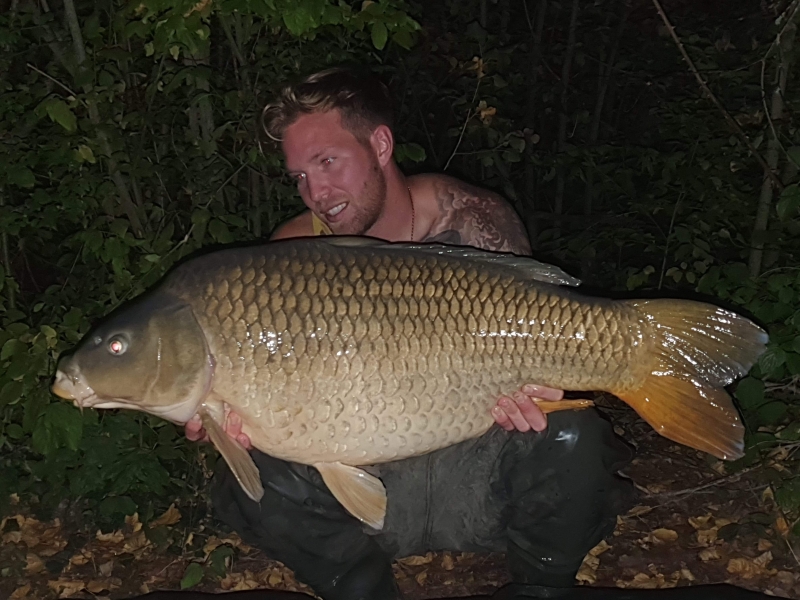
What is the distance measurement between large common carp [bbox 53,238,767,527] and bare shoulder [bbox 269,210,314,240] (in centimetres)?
55

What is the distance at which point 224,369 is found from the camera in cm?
155

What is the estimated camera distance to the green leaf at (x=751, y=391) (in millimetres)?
2232

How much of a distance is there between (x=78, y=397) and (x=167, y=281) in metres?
0.27

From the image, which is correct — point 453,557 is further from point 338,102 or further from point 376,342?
point 338,102

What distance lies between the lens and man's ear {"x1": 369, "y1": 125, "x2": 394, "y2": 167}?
2049 mm

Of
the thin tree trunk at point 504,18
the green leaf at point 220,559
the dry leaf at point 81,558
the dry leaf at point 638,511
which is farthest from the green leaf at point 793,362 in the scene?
the thin tree trunk at point 504,18

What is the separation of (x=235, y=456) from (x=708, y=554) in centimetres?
150

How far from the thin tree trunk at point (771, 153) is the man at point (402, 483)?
3.32ft

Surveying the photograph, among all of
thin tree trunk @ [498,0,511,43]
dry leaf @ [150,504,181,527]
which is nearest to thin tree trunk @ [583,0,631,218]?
thin tree trunk @ [498,0,511,43]

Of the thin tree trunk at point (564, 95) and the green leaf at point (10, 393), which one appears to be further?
the thin tree trunk at point (564, 95)

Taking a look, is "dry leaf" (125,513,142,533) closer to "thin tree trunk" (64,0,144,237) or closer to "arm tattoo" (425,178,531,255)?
"thin tree trunk" (64,0,144,237)

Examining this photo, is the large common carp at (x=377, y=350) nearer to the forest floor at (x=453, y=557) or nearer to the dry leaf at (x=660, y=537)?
the forest floor at (x=453, y=557)

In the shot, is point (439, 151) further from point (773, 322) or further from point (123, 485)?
point (123, 485)

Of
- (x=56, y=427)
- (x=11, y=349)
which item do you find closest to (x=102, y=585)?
(x=56, y=427)
